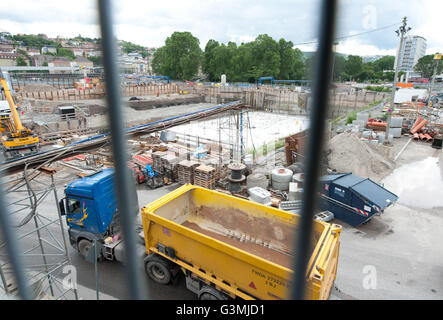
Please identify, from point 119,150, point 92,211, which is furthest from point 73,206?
point 119,150

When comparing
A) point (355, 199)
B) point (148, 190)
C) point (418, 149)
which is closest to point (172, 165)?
point (148, 190)

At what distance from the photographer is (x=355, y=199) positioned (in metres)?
8.65

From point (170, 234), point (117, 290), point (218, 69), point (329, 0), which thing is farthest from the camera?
point (218, 69)

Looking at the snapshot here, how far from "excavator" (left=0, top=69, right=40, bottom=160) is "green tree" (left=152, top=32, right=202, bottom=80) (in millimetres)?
45631

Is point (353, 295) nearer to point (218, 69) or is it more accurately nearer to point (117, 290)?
point (117, 290)

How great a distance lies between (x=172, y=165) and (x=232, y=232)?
251 inches

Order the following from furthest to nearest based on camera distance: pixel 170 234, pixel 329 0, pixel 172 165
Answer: pixel 172 165 → pixel 170 234 → pixel 329 0

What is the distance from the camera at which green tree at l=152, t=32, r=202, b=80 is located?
5847 cm

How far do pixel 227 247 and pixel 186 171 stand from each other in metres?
7.63

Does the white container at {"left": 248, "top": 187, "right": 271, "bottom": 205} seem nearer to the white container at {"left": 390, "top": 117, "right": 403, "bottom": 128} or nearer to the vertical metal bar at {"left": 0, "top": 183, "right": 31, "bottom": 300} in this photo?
the vertical metal bar at {"left": 0, "top": 183, "right": 31, "bottom": 300}

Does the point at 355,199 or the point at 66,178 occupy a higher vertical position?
the point at 355,199

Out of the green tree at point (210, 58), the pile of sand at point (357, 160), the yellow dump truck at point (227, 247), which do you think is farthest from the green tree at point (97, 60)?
the green tree at point (210, 58)

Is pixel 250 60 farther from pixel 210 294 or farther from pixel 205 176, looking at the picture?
pixel 210 294

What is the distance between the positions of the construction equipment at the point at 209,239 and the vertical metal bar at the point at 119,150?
12.8ft
